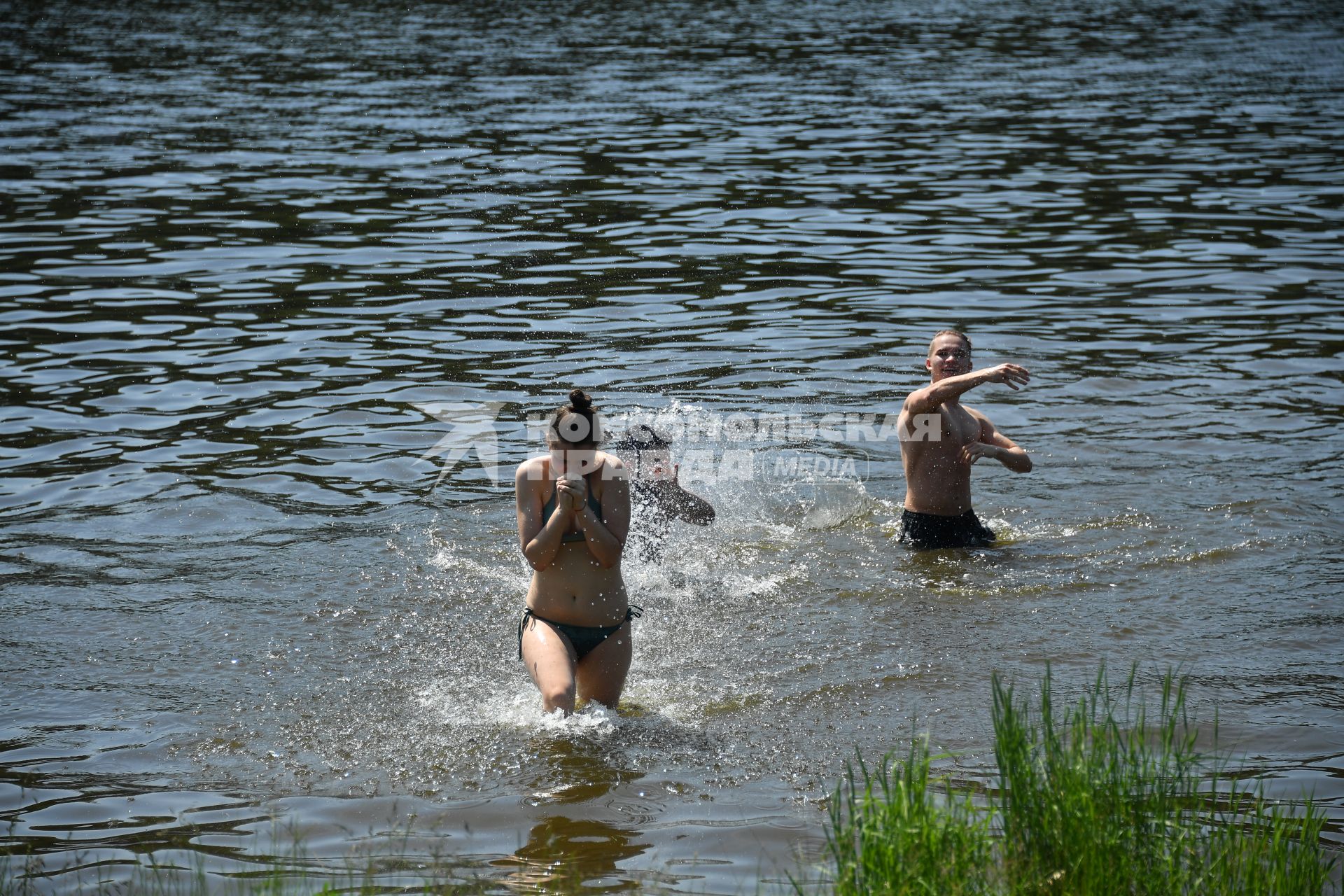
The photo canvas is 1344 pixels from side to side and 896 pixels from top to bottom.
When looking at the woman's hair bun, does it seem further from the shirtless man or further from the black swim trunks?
the black swim trunks

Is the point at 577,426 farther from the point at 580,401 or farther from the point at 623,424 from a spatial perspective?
the point at 623,424

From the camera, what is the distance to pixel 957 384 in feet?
31.2

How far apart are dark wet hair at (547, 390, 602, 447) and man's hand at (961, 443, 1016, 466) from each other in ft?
11.0

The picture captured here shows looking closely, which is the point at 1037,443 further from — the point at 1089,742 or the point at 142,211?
the point at 142,211

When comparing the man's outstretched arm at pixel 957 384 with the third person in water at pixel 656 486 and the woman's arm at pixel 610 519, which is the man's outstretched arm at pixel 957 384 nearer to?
the third person in water at pixel 656 486

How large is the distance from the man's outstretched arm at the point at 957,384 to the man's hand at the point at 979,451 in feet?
1.17

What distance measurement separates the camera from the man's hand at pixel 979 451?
31.7ft

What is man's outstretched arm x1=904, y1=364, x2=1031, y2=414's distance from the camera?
8.77 m

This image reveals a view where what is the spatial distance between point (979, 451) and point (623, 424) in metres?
3.09

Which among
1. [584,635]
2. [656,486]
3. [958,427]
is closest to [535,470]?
[584,635]

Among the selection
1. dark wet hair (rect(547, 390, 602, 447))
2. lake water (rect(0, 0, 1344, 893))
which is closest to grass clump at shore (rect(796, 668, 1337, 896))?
lake water (rect(0, 0, 1344, 893))

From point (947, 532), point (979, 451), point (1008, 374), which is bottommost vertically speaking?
point (947, 532)

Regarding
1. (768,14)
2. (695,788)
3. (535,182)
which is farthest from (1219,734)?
(768,14)

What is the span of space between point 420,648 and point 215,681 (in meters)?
1.15
